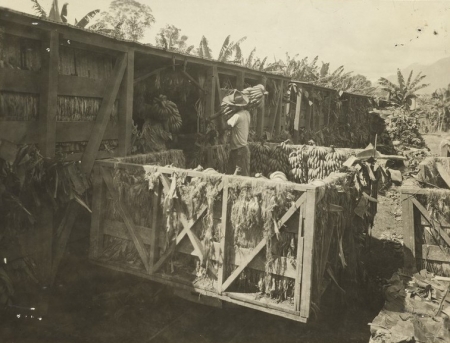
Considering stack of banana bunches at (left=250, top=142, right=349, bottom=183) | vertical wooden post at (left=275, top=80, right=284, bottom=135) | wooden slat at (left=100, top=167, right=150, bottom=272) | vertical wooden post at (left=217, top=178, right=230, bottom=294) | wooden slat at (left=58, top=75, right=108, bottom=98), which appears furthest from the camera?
vertical wooden post at (left=275, top=80, right=284, bottom=135)

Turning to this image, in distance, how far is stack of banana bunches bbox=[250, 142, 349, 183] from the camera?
9.07 metres

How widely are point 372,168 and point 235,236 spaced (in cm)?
367

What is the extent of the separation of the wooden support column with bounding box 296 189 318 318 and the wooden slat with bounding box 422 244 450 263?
2.45 metres

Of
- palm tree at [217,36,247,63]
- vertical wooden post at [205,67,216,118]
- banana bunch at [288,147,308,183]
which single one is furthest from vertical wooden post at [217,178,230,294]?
palm tree at [217,36,247,63]

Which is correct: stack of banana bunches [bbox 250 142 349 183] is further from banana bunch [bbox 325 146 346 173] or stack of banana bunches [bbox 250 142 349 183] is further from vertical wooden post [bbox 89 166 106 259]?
vertical wooden post [bbox 89 166 106 259]

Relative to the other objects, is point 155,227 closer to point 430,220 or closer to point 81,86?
point 81,86

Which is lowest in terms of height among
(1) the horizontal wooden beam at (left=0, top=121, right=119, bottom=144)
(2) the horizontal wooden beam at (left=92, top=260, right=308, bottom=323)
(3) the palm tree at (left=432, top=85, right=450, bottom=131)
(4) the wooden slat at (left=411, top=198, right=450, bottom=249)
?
(2) the horizontal wooden beam at (left=92, top=260, right=308, bottom=323)

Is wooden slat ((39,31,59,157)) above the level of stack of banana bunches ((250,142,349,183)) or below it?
above

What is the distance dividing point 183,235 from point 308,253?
1.82 m

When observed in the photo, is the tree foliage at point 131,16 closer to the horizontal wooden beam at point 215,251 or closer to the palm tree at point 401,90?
the palm tree at point 401,90

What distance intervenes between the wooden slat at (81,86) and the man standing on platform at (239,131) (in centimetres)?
275

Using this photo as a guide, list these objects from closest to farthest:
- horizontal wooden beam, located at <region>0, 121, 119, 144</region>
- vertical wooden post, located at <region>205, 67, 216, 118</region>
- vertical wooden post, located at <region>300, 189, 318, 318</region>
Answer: vertical wooden post, located at <region>300, 189, 318, 318</region>
horizontal wooden beam, located at <region>0, 121, 119, 144</region>
vertical wooden post, located at <region>205, 67, 216, 118</region>

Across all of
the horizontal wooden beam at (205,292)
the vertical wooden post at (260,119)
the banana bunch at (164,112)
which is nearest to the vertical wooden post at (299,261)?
the horizontal wooden beam at (205,292)

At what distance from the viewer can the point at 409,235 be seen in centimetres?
599
